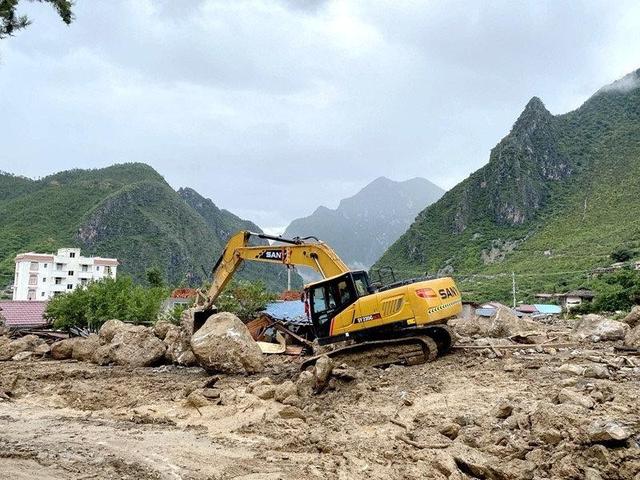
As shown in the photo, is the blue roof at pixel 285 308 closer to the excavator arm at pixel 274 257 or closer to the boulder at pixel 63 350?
the boulder at pixel 63 350

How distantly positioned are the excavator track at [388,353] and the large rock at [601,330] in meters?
5.44

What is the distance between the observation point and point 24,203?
116375 millimetres

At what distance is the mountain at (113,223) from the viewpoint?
104000 millimetres

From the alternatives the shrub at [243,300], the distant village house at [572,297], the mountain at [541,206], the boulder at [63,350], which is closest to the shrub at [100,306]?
the shrub at [243,300]

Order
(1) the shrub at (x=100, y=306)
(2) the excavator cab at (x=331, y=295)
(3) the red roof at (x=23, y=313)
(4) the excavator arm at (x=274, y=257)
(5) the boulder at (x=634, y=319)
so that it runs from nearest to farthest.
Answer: (2) the excavator cab at (x=331, y=295)
(4) the excavator arm at (x=274, y=257)
(5) the boulder at (x=634, y=319)
(1) the shrub at (x=100, y=306)
(3) the red roof at (x=23, y=313)

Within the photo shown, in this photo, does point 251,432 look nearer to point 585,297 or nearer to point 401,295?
point 401,295

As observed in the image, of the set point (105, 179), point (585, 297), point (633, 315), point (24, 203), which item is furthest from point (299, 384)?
point (105, 179)

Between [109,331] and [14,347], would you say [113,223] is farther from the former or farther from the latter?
[109,331]

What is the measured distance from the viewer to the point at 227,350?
12359 mm

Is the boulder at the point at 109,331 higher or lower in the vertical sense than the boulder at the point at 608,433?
higher

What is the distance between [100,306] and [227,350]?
20.5 meters

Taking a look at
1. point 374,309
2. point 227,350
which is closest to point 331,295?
point 374,309

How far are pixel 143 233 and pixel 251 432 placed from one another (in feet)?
384

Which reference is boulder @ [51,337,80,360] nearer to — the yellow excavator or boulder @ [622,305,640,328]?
the yellow excavator
